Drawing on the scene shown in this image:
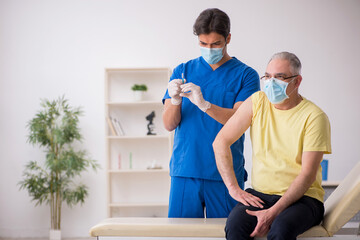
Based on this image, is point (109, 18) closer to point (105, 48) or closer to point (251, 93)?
point (105, 48)

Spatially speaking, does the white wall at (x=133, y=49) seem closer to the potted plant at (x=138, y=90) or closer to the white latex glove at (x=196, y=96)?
the potted plant at (x=138, y=90)

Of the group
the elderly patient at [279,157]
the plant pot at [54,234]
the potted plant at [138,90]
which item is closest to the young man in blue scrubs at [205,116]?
the elderly patient at [279,157]

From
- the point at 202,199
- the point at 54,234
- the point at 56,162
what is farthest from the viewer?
the point at 54,234

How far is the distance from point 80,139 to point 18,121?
2.36 ft

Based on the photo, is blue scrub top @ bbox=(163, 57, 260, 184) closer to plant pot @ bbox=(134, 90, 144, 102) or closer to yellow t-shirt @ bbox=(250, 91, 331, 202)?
yellow t-shirt @ bbox=(250, 91, 331, 202)

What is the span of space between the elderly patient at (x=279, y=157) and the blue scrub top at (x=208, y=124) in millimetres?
123

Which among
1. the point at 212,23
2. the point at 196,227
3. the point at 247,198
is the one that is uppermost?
the point at 212,23

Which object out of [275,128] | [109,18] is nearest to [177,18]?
[109,18]

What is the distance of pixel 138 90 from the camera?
4.43 metres

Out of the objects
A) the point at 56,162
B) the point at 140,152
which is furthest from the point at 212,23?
the point at 140,152

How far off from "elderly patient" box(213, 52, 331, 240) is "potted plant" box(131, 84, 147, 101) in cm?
276

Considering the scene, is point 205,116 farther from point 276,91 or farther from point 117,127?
point 117,127

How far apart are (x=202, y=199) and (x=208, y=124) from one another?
0.32 metres

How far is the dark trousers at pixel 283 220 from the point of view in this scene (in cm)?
147
